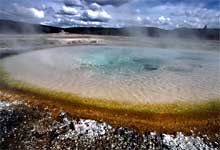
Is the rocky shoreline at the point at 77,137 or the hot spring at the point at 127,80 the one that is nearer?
the rocky shoreline at the point at 77,137

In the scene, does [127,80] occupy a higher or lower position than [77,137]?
higher

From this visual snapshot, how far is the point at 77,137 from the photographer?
7793 mm

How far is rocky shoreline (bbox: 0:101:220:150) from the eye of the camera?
7.48 meters

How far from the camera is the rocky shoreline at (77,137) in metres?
7.48

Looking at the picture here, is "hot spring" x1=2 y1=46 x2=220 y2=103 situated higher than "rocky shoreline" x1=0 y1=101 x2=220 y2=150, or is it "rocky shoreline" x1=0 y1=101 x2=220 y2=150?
"hot spring" x1=2 y1=46 x2=220 y2=103

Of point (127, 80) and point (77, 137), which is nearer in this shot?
point (77, 137)

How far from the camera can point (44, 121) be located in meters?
8.69

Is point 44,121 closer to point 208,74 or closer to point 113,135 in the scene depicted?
point 113,135

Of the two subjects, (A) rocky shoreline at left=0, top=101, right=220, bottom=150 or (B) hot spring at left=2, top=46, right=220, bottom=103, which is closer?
(A) rocky shoreline at left=0, top=101, right=220, bottom=150

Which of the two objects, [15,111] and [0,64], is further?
[0,64]

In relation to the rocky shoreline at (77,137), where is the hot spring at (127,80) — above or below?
above

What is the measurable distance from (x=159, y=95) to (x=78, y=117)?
4.60 m

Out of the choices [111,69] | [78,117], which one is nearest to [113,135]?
[78,117]

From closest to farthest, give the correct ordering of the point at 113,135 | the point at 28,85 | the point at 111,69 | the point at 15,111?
the point at 113,135 → the point at 15,111 → the point at 28,85 → the point at 111,69
